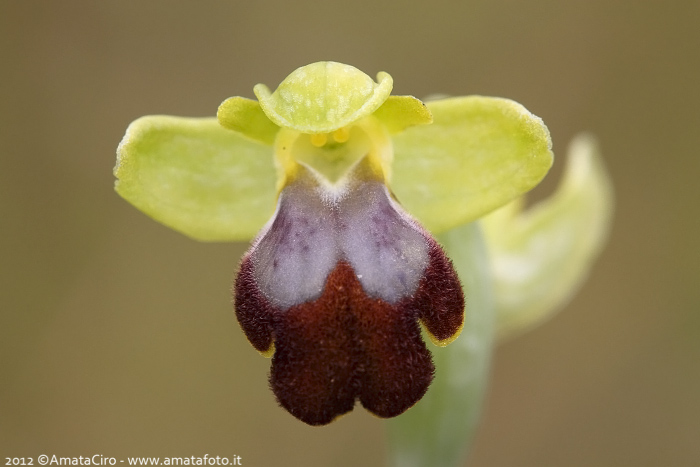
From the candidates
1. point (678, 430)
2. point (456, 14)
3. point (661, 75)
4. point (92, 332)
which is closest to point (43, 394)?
point (92, 332)

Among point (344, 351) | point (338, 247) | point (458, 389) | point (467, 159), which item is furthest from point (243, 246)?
point (344, 351)

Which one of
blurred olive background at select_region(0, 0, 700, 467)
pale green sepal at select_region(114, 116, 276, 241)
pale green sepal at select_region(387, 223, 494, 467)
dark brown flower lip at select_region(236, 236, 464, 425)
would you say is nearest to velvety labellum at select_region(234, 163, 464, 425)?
dark brown flower lip at select_region(236, 236, 464, 425)

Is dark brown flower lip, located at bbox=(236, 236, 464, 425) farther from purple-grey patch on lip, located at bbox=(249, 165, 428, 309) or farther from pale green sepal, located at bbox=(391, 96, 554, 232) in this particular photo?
pale green sepal, located at bbox=(391, 96, 554, 232)

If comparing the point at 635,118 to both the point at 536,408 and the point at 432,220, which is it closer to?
the point at 536,408

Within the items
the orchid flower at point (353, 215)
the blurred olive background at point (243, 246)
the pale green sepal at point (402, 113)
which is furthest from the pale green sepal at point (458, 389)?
the blurred olive background at point (243, 246)

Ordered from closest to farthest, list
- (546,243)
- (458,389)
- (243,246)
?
(458,389) < (546,243) < (243,246)

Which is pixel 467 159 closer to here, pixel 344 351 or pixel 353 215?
pixel 353 215
